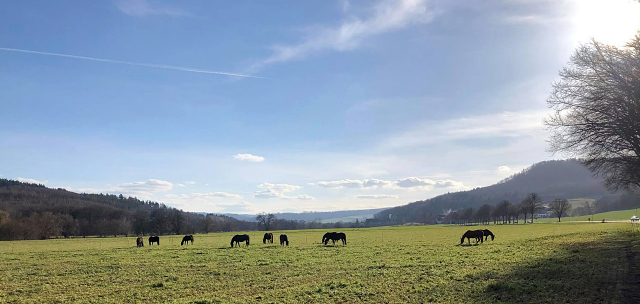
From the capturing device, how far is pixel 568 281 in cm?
1316

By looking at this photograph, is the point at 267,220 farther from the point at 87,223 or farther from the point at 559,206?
the point at 559,206

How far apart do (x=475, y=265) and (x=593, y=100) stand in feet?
41.5

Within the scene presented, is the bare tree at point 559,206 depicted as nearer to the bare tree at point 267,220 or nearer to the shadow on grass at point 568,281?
the bare tree at point 267,220

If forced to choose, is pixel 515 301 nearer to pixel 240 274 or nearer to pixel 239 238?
pixel 240 274

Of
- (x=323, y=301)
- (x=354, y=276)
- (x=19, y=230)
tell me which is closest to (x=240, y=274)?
(x=354, y=276)

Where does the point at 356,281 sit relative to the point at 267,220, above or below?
above

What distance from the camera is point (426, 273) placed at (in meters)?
16.4

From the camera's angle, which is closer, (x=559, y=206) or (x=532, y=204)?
(x=532, y=204)

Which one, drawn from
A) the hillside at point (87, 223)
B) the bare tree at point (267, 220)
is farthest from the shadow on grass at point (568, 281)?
the bare tree at point (267, 220)

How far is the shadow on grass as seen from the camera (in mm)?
11227

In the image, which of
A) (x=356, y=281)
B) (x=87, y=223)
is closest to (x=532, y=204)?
(x=356, y=281)

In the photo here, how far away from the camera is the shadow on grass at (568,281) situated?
11.2m

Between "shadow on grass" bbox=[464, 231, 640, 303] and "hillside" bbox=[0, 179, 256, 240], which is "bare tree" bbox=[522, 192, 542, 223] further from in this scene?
"shadow on grass" bbox=[464, 231, 640, 303]

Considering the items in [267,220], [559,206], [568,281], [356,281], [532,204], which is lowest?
[267,220]
